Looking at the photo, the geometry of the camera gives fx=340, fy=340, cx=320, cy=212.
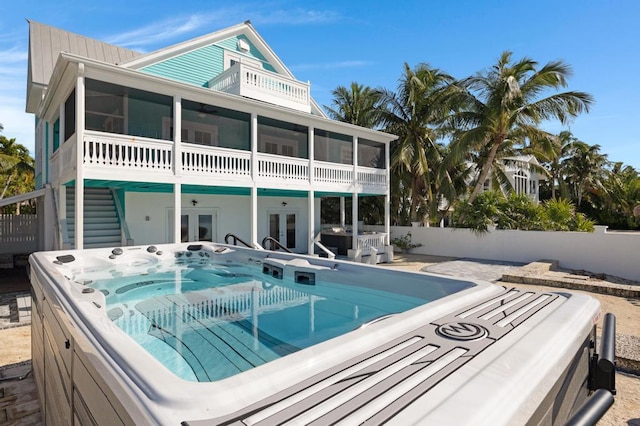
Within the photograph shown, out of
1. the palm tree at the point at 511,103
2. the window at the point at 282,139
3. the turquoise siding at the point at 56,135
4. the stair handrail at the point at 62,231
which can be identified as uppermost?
the palm tree at the point at 511,103

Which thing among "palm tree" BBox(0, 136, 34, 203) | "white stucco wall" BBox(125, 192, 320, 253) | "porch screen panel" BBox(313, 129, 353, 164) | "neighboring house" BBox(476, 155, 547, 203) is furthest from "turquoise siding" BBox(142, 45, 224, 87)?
"neighboring house" BBox(476, 155, 547, 203)

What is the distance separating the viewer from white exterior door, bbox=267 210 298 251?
15.2 meters

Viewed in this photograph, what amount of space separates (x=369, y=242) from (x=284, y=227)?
3.89 meters

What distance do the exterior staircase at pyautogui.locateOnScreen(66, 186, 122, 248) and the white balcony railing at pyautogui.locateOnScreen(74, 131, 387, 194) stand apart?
1.19 metres

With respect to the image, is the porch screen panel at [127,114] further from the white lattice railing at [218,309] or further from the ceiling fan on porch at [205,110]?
the white lattice railing at [218,309]

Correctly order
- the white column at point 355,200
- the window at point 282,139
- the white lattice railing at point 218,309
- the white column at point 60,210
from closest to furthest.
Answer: the white lattice railing at point 218,309 → the white column at point 60,210 → the white column at point 355,200 → the window at point 282,139

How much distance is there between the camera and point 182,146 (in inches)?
386

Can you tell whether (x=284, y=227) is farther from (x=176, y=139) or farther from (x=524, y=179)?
(x=524, y=179)

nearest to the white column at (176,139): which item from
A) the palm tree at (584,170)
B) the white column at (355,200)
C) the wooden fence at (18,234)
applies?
the white column at (355,200)

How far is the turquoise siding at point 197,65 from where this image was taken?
13.0 metres

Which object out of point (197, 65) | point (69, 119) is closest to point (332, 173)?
point (197, 65)

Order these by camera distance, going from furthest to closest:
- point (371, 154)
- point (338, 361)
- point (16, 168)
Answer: point (16, 168)
point (371, 154)
point (338, 361)

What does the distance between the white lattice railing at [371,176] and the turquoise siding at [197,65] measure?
7.52 m

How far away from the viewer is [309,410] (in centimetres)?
124
